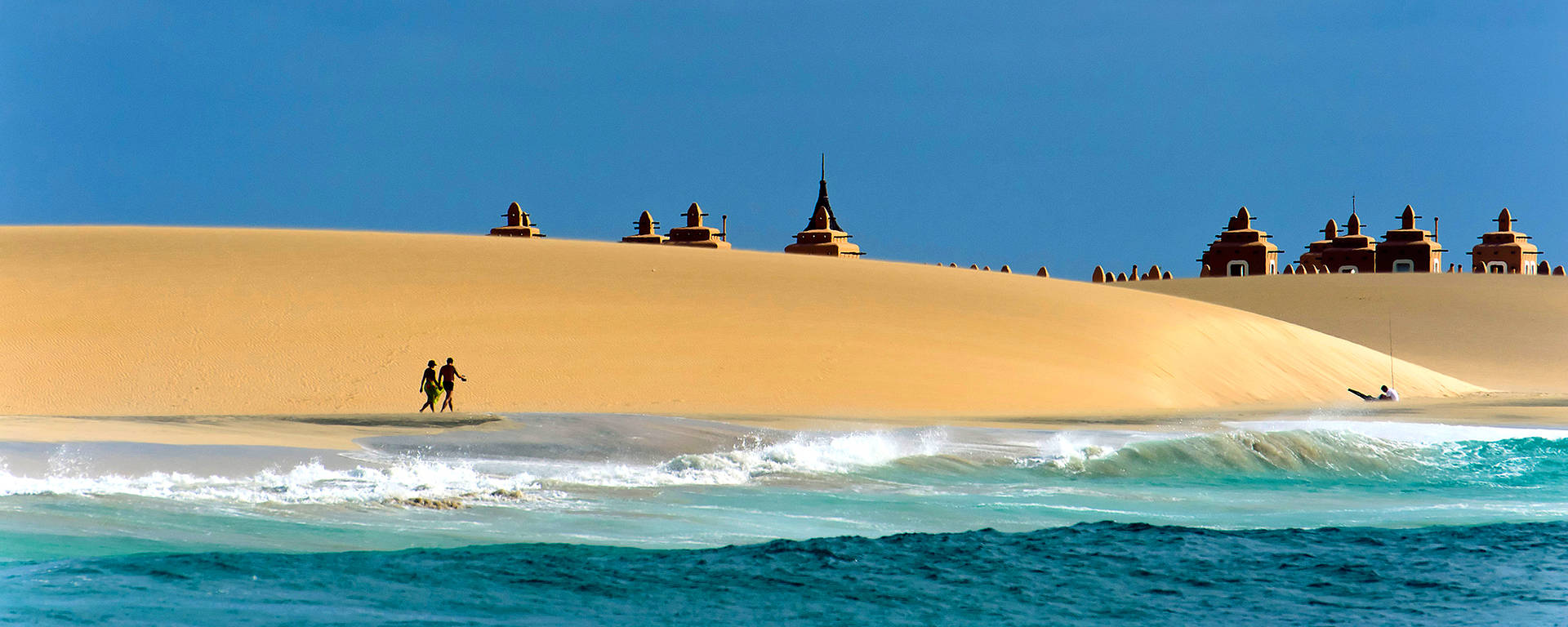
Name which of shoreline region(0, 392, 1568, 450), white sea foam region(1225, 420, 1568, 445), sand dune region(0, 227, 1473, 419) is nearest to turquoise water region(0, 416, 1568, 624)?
shoreline region(0, 392, 1568, 450)

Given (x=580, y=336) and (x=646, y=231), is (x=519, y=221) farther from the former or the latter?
(x=580, y=336)

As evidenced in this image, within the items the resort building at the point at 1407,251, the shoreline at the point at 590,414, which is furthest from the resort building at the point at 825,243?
the shoreline at the point at 590,414

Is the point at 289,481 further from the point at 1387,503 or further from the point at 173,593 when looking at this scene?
the point at 1387,503

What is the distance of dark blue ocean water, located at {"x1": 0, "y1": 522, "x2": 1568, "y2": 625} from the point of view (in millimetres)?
9602

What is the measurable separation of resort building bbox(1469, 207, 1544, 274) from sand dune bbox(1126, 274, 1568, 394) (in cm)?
2947

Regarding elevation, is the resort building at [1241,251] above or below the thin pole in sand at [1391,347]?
above

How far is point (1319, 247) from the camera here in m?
114

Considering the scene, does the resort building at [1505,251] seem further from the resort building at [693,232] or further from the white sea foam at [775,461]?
the white sea foam at [775,461]

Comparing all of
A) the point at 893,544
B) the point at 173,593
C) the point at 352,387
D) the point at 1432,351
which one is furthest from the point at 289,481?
the point at 1432,351

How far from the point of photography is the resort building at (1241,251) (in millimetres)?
104312

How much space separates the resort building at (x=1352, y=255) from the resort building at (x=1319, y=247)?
50.2 inches

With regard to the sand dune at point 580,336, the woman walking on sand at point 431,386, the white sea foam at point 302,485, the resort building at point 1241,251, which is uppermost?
the resort building at point 1241,251

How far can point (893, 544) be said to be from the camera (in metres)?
12.5

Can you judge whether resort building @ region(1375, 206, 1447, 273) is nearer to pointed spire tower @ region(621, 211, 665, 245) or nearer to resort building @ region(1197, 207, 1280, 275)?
resort building @ region(1197, 207, 1280, 275)
